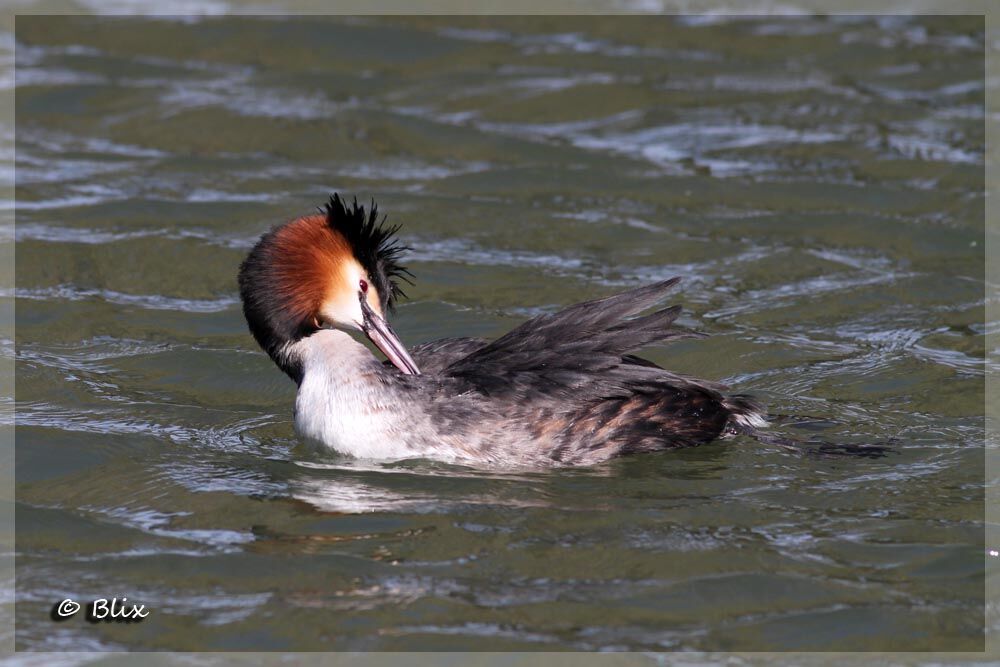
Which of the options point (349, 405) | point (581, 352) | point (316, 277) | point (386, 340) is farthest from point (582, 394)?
point (316, 277)

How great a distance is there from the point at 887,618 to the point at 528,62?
8887 mm

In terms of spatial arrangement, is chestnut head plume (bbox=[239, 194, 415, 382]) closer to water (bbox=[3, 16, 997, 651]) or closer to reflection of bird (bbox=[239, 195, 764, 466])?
reflection of bird (bbox=[239, 195, 764, 466])

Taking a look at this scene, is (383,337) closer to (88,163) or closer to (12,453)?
(12,453)

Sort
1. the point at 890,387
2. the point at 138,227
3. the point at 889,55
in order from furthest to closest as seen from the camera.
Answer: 1. the point at 889,55
2. the point at 138,227
3. the point at 890,387

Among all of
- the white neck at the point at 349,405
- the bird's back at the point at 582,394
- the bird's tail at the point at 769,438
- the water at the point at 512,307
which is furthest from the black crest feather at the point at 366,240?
the bird's tail at the point at 769,438

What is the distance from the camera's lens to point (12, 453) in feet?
24.7

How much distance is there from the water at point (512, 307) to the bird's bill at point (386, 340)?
1.66 feet

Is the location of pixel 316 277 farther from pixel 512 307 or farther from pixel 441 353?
pixel 512 307

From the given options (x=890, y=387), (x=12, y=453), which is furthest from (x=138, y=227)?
(x=890, y=387)

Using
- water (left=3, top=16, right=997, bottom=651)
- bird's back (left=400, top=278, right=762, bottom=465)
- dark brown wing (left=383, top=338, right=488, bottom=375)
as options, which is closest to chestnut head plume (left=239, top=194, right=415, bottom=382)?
dark brown wing (left=383, top=338, right=488, bottom=375)

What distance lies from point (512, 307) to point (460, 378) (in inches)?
88.6

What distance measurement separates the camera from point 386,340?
7477 millimetres

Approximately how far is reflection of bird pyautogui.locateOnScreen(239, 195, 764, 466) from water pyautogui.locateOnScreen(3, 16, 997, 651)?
0.15 meters

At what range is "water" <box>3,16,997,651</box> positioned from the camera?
6055 millimetres
